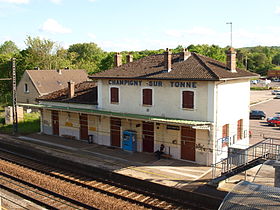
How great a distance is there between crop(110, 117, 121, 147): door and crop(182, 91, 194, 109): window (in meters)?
6.18

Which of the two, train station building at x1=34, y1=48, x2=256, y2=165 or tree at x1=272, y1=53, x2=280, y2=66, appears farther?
tree at x1=272, y1=53, x2=280, y2=66

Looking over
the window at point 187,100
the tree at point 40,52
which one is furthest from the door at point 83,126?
the tree at point 40,52

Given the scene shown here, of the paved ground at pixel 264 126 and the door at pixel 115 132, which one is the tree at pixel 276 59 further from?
the door at pixel 115 132

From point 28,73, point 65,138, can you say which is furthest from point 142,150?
point 28,73

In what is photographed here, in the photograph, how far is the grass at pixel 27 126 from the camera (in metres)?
35.5

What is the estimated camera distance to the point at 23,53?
64625 millimetres

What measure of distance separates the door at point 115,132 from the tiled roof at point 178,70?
144 inches

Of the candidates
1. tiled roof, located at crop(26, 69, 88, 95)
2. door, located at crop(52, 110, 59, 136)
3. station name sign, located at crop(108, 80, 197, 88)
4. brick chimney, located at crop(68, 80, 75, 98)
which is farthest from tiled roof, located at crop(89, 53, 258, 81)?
tiled roof, located at crop(26, 69, 88, 95)

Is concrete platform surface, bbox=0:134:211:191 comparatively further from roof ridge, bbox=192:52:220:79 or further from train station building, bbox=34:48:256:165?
roof ridge, bbox=192:52:220:79

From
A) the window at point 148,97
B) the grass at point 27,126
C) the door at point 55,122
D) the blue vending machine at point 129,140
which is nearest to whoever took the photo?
the window at point 148,97

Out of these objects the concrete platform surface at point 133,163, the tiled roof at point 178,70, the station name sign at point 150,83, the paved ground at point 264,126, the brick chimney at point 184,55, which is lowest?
the concrete platform surface at point 133,163

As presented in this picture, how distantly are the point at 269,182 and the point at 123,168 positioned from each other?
Result: 9944mm

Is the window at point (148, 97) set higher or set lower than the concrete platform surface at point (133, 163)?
higher

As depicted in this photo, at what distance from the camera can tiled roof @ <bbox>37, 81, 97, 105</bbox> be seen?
2998cm
